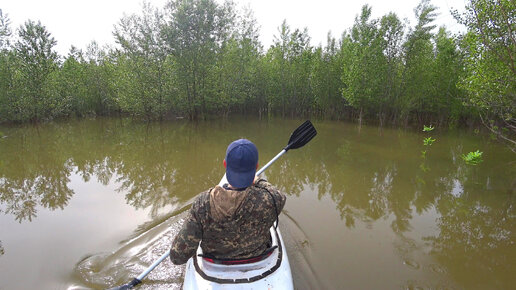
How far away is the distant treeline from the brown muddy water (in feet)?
34.1

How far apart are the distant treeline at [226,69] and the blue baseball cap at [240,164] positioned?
55.5ft

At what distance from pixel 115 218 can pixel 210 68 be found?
60.3 feet

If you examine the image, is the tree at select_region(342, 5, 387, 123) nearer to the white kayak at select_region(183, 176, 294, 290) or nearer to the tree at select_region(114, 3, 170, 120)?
the tree at select_region(114, 3, 170, 120)

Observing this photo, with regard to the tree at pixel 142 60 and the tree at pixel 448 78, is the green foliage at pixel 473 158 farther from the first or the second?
the tree at pixel 142 60

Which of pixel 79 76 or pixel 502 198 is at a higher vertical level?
pixel 79 76

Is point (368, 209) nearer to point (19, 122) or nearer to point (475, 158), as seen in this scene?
point (475, 158)

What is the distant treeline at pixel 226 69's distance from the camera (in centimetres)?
1727

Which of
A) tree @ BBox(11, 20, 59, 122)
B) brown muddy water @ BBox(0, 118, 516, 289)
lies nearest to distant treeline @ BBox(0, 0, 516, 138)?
tree @ BBox(11, 20, 59, 122)

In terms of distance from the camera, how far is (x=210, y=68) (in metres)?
21.4

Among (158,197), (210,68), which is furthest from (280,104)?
(158,197)

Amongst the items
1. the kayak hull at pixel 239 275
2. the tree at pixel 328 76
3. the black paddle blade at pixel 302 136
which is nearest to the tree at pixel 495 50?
the black paddle blade at pixel 302 136

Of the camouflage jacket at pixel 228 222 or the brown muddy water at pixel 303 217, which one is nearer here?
the camouflage jacket at pixel 228 222

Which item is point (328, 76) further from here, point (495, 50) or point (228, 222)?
point (228, 222)

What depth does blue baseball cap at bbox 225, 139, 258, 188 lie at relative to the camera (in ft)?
5.55
